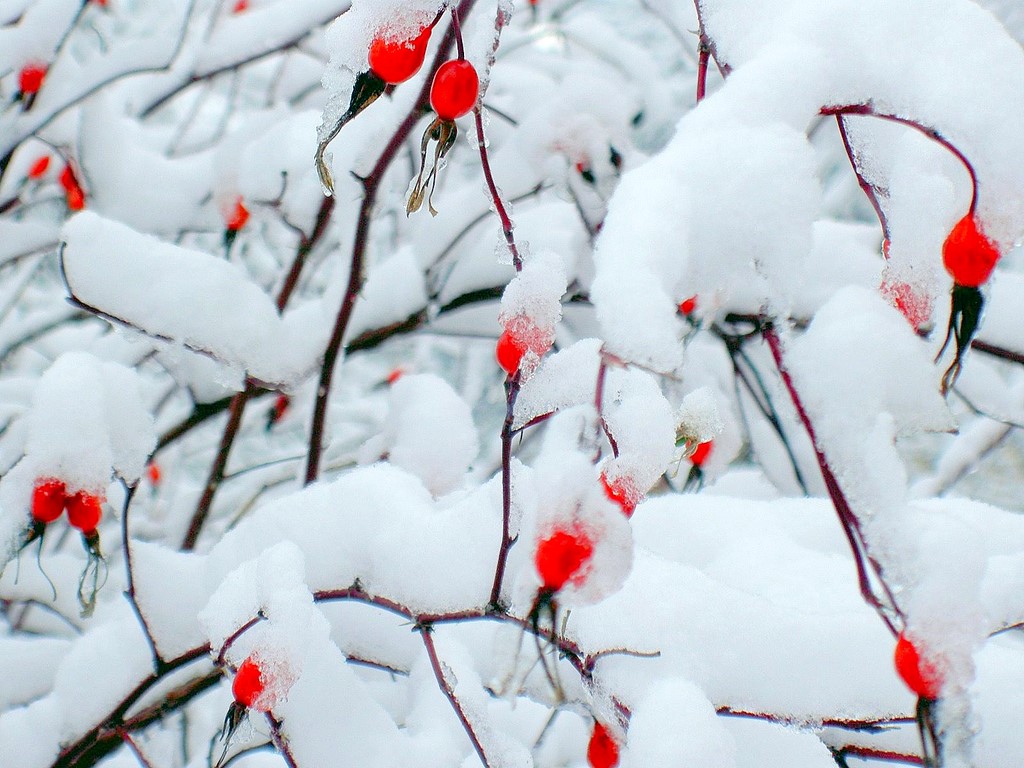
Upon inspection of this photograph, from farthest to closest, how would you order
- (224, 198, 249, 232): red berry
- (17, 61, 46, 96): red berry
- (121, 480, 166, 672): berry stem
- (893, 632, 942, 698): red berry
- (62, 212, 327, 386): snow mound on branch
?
1. (224, 198, 249, 232): red berry
2. (17, 61, 46, 96): red berry
3. (62, 212, 327, 386): snow mound on branch
4. (121, 480, 166, 672): berry stem
5. (893, 632, 942, 698): red berry

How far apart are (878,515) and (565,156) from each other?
0.78 metres

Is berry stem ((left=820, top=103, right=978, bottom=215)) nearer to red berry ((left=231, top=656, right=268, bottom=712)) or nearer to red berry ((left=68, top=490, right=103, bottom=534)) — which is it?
red berry ((left=231, top=656, right=268, bottom=712))

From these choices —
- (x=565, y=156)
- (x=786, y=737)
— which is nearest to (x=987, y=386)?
(x=565, y=156)

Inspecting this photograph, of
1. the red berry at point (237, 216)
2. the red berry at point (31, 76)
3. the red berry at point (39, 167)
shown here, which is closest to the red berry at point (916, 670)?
the red berry at point (237, 216)

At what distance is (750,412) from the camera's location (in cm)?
145

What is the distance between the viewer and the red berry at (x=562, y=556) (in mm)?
336

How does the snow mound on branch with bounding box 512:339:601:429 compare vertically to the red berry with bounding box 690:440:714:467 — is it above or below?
above

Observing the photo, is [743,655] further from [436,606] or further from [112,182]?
[112,182]

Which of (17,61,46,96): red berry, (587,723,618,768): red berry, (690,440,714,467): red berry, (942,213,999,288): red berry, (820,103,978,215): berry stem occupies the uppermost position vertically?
(17,61,46,96): red berry

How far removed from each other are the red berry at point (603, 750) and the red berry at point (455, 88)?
1.12ft

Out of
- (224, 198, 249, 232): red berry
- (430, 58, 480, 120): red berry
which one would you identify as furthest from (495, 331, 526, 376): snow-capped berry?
Answer: (224, 198, 249, 232): red berry

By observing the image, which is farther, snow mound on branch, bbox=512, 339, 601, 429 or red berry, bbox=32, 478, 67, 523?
red berry, bbox=32, 478, 67, 523

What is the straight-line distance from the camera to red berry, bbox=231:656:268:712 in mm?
432

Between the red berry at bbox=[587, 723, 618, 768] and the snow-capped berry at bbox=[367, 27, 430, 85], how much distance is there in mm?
361
